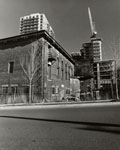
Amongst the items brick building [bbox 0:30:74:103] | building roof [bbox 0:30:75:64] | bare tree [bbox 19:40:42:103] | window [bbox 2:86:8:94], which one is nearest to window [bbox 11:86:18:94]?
brick building [bbox 0:30:74:103]

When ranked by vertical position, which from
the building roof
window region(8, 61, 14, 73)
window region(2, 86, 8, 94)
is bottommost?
window region(2, 86, 8, 94)

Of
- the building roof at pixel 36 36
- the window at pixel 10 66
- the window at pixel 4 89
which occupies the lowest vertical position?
the window at pixel 4 89

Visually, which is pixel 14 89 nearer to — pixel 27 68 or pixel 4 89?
pixel 4 89

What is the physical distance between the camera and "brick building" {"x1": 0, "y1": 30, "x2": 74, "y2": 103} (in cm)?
2192

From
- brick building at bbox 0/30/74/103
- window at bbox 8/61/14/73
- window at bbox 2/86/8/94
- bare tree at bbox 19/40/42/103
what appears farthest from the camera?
window at bbox 8/61/14/73

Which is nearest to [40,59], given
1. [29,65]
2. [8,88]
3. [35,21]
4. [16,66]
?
[29,65]

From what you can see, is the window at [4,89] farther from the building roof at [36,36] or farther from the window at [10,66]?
the building roof at [36,36]

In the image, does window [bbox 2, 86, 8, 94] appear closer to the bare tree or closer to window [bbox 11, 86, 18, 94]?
window [bbox 11, 86, 18, 94]

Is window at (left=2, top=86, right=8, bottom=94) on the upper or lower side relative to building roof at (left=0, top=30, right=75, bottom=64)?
lower

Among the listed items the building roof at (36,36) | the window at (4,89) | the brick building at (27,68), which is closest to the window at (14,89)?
the brick building at (27,68)

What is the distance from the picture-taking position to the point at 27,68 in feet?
73.2

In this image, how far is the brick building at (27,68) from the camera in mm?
21916

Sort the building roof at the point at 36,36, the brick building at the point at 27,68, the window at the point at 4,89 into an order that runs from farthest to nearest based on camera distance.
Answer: the window at the point at 4,89 < the building roof at the point at 36,36 < the brick building at the point at 27,68

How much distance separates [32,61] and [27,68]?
1.27m
